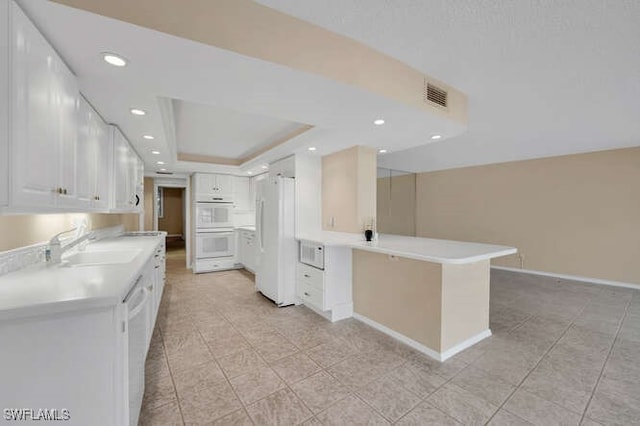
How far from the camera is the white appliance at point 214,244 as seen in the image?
538 cm

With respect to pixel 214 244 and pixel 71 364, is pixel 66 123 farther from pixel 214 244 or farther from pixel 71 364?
pixel 214 244

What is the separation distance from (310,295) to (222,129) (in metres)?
2.47

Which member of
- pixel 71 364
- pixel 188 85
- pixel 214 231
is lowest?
pixel 71 364

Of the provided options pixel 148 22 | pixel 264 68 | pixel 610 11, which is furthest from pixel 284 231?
pixel 610 11

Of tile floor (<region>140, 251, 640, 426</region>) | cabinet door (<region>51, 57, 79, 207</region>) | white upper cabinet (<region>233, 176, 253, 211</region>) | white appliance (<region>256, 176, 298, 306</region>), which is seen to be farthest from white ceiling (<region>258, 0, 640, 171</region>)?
white upper cabinet (<region>233, 176, 253, 211</region>)

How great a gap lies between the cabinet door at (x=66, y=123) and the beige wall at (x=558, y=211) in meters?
6.66

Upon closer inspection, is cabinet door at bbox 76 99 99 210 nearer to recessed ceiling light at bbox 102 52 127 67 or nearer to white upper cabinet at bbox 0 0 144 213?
white upper cabinet at bbox 0 0 144 213

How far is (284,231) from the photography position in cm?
354

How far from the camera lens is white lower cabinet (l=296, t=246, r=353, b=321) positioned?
3043 mm

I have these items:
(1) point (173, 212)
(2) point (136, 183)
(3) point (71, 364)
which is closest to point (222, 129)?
(2) point (136, 183)

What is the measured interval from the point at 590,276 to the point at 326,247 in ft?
16.5

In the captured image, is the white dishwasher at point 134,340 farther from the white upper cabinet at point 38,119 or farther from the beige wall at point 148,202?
the beige wall at point 148,202

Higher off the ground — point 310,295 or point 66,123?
point 66,123

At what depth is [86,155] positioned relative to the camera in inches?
74.9
